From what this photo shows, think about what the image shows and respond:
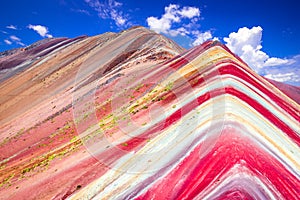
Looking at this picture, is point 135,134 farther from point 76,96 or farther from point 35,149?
point 76,96

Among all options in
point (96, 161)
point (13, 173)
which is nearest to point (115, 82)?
point (13, 173)

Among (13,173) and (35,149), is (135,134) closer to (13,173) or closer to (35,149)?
(13,173)

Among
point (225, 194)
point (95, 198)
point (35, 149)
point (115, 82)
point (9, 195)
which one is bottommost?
point (225, 194)

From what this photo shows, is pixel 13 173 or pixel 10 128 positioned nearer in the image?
pixel 13 173

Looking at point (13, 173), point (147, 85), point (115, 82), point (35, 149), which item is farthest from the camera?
point (115, 82)

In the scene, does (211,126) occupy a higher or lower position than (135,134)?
lower

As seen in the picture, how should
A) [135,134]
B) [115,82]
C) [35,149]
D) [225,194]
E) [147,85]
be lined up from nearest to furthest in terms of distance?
[225,194] < [135,134] < [35,149] < [147,85] < [115,82]
